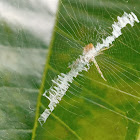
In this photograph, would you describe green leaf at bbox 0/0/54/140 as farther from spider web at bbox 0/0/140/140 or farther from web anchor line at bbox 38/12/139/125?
web anchor line at bbox 38/12/139/125

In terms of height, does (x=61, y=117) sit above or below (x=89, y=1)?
below

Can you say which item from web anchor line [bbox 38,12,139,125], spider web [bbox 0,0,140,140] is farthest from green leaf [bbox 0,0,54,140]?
web anchor line [bbox 38,12,139,125]

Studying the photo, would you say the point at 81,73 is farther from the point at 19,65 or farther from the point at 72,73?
the point at 19,65

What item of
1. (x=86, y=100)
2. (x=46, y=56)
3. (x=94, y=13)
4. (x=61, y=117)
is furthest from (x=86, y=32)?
(x=61, y=117)

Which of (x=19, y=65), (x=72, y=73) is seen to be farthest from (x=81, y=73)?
(x=19, y=65)

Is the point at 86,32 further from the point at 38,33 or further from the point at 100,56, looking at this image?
the point at 38,33

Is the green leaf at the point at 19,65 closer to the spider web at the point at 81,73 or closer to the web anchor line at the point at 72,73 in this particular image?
the spider web at the point at 81,73

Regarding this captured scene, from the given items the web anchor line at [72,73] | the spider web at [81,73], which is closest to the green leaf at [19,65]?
the spider web at [81,73]

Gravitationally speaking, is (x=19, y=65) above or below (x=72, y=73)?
below
